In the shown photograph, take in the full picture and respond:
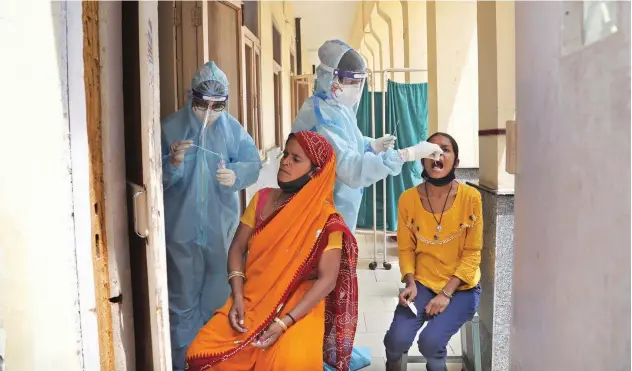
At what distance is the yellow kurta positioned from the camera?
82.1 inches

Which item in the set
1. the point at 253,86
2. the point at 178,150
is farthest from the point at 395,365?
the point at 253,86

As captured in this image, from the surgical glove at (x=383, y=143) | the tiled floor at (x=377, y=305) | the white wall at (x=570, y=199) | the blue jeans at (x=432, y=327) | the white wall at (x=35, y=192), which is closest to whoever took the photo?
the white wall at (x=570, y=199)

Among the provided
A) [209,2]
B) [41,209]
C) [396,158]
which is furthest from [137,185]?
[209,2]

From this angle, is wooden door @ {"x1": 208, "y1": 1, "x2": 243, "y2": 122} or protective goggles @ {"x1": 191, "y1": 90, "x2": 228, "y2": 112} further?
wooden door @ {"x1": 208, "y1": 1, "x2": 243, "y2": 122}

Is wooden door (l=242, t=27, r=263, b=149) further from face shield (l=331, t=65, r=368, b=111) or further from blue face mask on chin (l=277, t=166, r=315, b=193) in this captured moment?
blue face mask on chin (l=277, t=166, r=315, b=193)

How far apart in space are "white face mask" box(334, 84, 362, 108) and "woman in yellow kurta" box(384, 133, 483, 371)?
1.81 feet

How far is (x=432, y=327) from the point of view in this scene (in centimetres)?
205

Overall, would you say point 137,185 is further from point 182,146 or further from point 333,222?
point 182,146

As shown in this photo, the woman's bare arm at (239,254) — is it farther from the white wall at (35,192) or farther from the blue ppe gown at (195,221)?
the white wall at (35,192)

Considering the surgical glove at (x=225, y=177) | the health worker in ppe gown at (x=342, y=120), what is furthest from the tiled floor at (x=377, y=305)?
the surgical glove at (x=225, y=177)

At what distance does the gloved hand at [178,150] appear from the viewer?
2229 mm

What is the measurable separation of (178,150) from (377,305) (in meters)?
1.81

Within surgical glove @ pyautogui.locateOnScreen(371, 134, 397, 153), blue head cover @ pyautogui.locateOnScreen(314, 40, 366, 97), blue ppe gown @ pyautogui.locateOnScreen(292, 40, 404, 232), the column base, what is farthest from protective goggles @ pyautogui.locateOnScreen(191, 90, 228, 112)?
the column base

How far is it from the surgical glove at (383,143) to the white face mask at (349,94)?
9.1 inches
